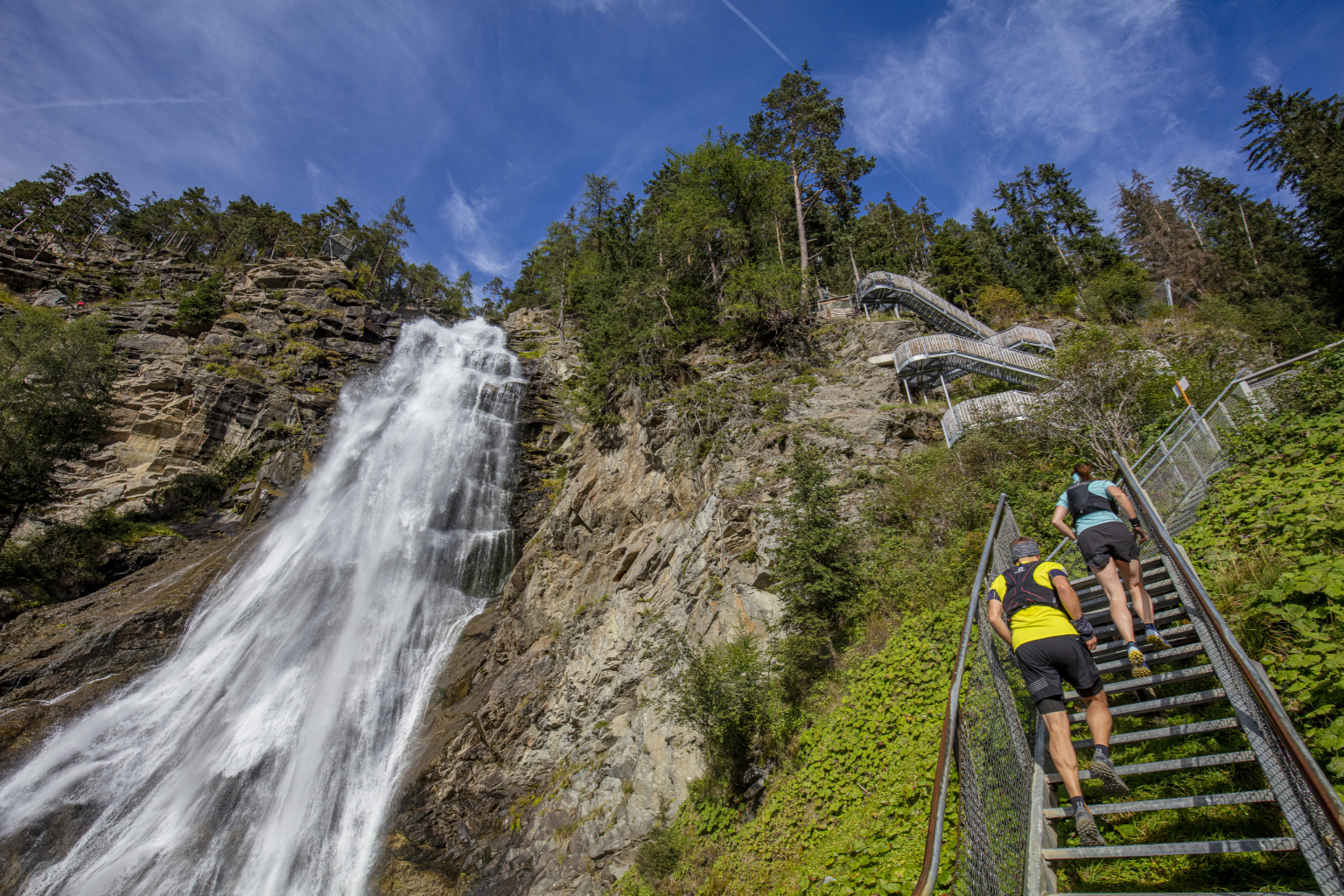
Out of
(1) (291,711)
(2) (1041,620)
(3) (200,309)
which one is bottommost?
(1) (291,711)

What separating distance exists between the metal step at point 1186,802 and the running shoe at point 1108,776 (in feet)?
0.31

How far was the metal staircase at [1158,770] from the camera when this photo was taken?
2869 mm

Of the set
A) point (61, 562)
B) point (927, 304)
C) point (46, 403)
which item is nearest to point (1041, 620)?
point (927, 304)

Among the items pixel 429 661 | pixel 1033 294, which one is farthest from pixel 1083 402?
pixel 1033 294

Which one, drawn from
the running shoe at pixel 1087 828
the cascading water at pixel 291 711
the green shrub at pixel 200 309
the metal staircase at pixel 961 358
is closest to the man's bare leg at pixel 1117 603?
the running shoe at pixel 1087 828

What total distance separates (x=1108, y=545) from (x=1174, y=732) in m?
1.71

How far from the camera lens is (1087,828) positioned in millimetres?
3438

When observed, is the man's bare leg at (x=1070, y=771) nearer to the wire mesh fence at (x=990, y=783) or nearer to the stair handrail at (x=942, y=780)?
the wire mesh fence at (x=990, y=783)

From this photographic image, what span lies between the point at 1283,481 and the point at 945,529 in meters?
4.42

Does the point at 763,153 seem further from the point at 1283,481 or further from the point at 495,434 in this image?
the point at 1283,481

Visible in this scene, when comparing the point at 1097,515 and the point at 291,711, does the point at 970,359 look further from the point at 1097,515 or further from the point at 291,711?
the point at 291,711

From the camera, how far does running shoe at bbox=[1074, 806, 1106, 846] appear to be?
3.40 m

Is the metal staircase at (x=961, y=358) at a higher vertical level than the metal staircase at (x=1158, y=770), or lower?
higher

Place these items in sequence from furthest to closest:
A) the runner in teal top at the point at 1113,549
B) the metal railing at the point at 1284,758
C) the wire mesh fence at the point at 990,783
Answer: the runner in teal top at the point at 1113,549 → the wire mesh fence at the point at 990,783 → the metal railing at the point at 1284,758
